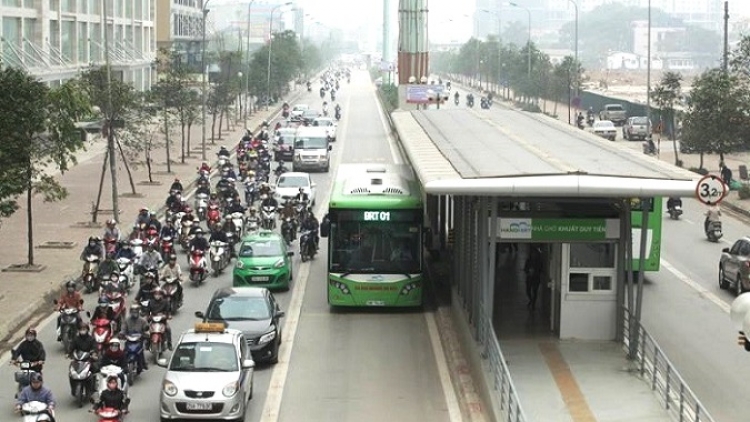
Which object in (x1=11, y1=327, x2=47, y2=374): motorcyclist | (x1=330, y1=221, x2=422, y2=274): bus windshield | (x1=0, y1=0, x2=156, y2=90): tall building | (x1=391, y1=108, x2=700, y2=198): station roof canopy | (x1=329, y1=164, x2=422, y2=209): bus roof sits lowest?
(x1=11, y1=327, x2=47, y2=374): motorcyclist

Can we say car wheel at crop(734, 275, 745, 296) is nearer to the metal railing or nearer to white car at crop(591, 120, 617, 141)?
the metal railing

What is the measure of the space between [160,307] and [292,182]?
71.6 ft

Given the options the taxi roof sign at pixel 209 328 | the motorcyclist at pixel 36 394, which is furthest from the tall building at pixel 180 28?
the motorcyclist at pixel 36 394

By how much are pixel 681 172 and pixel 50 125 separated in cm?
1854

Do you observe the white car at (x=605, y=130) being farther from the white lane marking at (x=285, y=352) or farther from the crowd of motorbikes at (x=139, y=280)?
the white lane marking at (x=285, y=352)

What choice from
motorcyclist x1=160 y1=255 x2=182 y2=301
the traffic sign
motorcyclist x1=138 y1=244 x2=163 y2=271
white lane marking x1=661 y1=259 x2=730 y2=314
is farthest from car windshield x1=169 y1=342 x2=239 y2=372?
white lane marking x1=661 y1=259 x2=730 y2=314

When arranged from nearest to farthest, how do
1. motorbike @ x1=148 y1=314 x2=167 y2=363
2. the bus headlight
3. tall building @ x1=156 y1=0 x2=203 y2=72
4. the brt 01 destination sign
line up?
1. the brt 01 destination sign
2. motorbike @ x1=148 y1=314 x2=167 y2=363
3. the bus headlight
4. tall building @ x1=156 y1=0 x2=203 y2=72

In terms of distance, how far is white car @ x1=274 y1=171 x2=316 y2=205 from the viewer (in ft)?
146

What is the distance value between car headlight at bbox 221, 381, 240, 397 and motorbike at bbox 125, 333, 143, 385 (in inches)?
138

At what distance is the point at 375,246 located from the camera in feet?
87.0

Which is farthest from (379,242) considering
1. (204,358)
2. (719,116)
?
(719,116)

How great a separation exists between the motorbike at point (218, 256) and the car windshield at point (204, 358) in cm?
1342

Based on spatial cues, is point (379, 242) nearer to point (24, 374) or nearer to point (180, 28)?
point (24, 374)

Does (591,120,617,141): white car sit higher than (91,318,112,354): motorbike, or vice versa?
(591,120,617,141): white car
